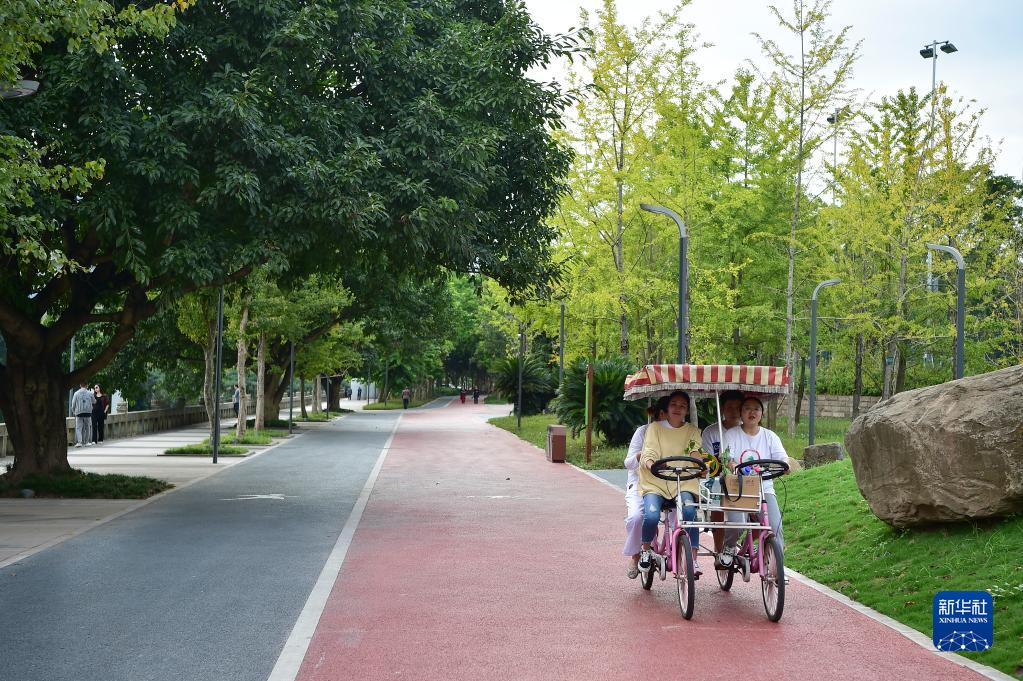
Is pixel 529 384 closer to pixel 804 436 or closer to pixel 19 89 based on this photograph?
pixel 804 436

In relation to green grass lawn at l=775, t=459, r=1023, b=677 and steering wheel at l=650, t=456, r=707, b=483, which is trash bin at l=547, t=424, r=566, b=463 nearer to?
green grass lawn at l=775, t=459, r=1023, b=677

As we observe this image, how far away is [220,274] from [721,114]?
24070mm

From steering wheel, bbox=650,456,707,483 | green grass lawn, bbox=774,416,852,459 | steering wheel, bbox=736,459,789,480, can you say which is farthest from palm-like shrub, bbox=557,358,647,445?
steering wheel, bbox=736,459,789,480

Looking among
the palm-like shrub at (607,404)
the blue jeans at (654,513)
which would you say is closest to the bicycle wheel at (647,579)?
the blue jeans at (654,513)

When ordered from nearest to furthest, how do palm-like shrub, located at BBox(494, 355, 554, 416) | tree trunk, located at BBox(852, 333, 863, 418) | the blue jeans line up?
the blue jeans
tree trunk, located at BBox(852, 333, 863, 418)
palm-like shrub, located at BBox(494, 355, 554, 416)

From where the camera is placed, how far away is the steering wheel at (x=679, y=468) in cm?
827

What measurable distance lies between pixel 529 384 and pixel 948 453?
150 ft

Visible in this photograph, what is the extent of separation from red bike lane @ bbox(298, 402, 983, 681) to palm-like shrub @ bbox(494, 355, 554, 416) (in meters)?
41.2

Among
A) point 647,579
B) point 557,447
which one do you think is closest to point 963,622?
point 647,579

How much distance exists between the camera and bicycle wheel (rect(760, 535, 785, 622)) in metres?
7.80

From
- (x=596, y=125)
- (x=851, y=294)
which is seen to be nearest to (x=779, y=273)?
(x=851, y=294)

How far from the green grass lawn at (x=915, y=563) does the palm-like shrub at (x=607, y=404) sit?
45.7 feet

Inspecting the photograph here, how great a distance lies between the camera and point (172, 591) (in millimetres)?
8977

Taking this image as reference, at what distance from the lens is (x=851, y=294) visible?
31453 millimetres
